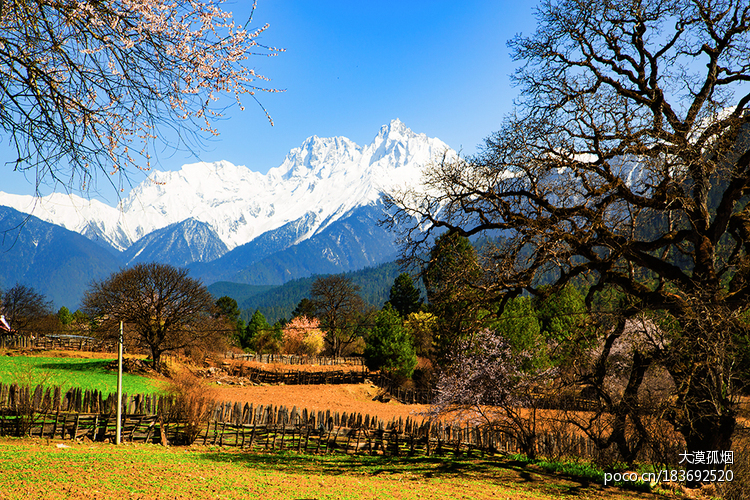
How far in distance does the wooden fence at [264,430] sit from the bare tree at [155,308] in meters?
14.5

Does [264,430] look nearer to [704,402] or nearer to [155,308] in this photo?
[704,402]

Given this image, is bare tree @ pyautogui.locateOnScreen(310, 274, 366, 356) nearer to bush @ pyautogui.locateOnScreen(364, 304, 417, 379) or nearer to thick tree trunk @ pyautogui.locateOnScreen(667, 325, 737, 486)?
bush @ pyautogui.locateOnScreen(364, 304, 417, 379)

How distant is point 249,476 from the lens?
11.0m

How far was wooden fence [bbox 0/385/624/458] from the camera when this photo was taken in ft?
50.6

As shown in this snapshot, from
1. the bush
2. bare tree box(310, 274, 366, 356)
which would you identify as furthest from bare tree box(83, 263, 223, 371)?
bare tree box(310, 274, 366, 356)

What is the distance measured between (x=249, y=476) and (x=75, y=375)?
23.1 metres

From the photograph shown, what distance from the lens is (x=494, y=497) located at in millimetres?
9828

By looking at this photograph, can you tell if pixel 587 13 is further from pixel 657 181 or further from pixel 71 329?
pixel 71 329

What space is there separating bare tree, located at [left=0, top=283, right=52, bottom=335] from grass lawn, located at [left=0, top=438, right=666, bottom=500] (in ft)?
134

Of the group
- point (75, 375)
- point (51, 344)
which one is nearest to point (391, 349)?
point (75, 375)

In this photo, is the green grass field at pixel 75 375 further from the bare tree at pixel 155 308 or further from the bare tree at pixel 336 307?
the bare tree at pixel 336 307

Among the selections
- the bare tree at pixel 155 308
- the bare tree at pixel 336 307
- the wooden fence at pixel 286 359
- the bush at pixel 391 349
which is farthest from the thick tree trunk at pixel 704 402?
the bare tree at pixel 336 307

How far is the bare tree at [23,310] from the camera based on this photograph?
46.5m

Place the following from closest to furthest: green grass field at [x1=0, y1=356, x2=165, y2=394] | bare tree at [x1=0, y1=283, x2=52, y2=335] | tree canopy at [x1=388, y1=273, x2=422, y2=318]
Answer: green grass field at [x1=0, y1=356, x2=165, y2=394]
bare tree at [x1=0, y1=283, x2=52, y2=335]
tree canopy at [x1=388, y1=273, x2=422, y2=318]
